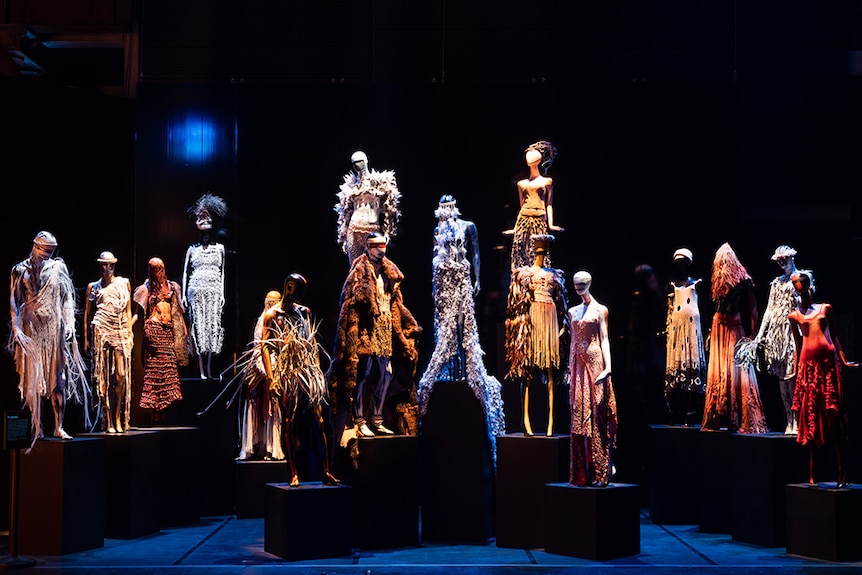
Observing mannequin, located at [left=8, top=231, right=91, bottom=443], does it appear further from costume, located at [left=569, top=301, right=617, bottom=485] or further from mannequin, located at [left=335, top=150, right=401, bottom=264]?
costume, located at [left=569, top=301, right=617, bottom=485]

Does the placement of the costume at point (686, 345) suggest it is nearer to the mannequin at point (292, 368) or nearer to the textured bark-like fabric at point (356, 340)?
the textured bark-like fabric at point (356, 340)

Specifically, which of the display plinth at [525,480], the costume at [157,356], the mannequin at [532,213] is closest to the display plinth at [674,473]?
the display plinth at [525,480]

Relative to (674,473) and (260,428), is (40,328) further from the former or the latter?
(674,473)

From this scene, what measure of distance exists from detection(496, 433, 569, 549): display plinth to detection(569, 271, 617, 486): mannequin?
33 cm

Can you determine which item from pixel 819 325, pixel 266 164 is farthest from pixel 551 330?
pixel 266 164

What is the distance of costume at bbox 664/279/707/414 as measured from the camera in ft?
27.1

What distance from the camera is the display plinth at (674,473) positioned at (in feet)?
26.9

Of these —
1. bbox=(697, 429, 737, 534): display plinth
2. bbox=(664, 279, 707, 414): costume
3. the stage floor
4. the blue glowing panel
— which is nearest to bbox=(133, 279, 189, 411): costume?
the stage floor

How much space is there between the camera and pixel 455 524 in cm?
736

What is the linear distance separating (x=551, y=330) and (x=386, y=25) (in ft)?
12.6

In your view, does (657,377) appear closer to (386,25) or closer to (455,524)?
(455,524)

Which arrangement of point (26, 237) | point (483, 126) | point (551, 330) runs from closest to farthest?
point (551, 330) → point (26, 237) → point (483, 126)

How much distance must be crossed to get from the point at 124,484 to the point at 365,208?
2775 mm

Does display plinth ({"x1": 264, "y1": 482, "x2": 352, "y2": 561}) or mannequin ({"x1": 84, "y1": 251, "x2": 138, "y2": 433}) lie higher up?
mannequin ({"x1": 84, "y1": 251, "x2": 138, "y2": 433})
